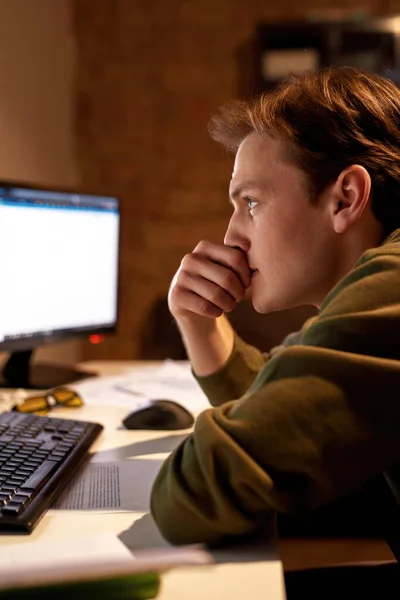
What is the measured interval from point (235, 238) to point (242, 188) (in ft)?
0.31

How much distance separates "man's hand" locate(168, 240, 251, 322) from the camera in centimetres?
103

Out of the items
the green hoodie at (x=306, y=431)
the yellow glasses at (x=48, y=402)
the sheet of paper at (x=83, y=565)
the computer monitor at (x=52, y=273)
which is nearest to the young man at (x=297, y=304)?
the green hoodie at (x=306, y=431)

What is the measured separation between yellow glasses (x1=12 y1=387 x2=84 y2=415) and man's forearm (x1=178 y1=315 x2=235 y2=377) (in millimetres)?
267

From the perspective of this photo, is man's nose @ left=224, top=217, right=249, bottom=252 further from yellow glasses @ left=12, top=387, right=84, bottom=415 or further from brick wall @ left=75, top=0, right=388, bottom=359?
brick wall @ left=75, top=0, right=388, bottom=359

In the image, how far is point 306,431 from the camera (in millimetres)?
589

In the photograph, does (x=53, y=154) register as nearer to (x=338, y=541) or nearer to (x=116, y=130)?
(x=116, y=130)

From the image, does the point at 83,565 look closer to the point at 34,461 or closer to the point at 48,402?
the point at 34,461

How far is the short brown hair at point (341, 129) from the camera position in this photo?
Result: 0.82 m

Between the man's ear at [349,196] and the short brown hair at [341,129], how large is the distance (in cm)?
2

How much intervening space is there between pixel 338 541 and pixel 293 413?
0.51 metres

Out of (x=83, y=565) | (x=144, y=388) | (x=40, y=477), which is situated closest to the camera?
(x=83, y=565)

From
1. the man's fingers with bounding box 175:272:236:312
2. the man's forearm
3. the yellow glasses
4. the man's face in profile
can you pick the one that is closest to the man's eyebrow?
the man's face in profile

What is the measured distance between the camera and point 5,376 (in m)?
1.51

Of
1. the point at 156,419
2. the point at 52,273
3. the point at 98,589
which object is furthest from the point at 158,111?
the point at 98,589
